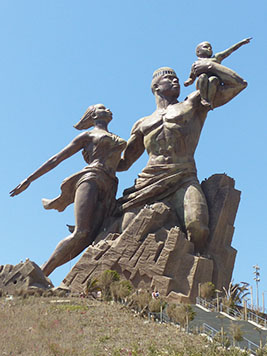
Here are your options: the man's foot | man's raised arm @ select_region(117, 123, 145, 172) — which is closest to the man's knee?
man's raised arm @ select_region(117, 123, 145, 172)

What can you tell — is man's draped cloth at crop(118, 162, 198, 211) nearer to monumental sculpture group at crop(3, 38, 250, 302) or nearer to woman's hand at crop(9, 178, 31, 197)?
monumental sculpture group at crop(3, 38, 250, 302)

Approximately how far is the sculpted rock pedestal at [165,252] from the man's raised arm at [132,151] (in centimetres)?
192

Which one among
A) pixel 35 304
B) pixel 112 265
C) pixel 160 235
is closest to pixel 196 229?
pixel 160 235

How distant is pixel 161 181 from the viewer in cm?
1513

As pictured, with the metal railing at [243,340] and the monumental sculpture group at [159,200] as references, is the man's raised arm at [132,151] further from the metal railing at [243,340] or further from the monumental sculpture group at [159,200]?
the metal railing at [243,340]

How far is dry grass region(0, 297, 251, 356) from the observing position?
9734 millimetres

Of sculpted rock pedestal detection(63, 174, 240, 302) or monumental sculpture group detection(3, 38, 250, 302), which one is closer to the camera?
sculpted rock pedestal detection(63, 174, 240, 302)

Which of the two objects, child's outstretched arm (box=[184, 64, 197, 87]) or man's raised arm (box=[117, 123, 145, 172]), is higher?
child's outstretched arm (box=[184, 64, 197, 87])

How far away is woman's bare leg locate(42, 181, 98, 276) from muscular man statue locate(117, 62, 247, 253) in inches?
31.4

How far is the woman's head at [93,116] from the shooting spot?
54.6 ft

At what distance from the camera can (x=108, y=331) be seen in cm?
1085

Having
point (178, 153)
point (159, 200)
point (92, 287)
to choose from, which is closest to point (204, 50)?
point (178, 153)

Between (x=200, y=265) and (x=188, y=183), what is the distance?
6.82 ft

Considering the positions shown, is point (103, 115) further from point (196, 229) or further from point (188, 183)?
point (196, 229)
